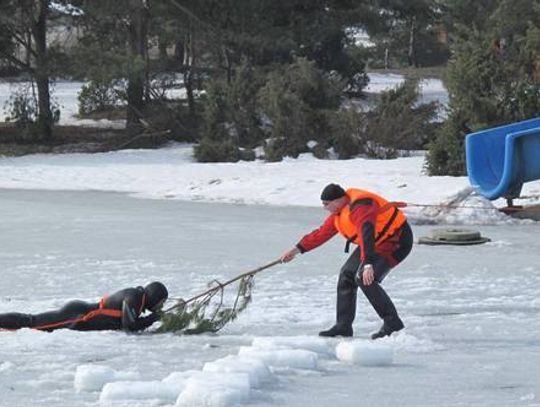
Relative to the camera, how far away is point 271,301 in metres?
11.0

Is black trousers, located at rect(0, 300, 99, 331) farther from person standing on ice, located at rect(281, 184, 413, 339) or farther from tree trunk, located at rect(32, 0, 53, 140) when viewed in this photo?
tree trunk, located at rect(32, 0, 53, 140)

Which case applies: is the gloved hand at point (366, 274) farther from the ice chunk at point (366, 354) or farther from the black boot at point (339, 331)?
the ice chunk at point (366, 354)

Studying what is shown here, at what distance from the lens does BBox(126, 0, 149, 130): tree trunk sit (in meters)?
33.6

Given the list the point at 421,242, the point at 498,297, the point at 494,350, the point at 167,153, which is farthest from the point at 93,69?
the point at 494,350

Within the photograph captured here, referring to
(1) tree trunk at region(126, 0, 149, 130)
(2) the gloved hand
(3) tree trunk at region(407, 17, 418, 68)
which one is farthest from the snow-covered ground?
(3) tree trunk at region(407, 17, 418, 68)

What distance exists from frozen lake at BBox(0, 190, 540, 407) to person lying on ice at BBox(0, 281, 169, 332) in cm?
15

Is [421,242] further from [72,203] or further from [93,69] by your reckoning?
[93,69]

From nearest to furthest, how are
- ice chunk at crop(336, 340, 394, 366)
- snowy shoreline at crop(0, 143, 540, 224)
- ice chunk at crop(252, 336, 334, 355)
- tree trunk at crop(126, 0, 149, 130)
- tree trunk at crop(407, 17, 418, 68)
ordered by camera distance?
ice chunk at crop(336, 340, 394, 366) → ice chunk at crop(252, 336, 334, 355) → snowy shoreline at crop(0, 143, 540, 224) → tree trunk at crop(126, 0, 149, 130) → tree trunk at crop(407, 17, 418, 68)

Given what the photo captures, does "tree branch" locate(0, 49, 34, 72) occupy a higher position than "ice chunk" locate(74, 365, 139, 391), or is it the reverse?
"tree branch" locate(0, 49, 34, 72)

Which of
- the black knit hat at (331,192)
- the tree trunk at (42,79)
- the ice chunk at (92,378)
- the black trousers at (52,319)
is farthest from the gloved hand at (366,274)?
the tree trunk at (42,79)

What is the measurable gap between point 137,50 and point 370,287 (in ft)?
88.5

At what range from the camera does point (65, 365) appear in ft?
25.7

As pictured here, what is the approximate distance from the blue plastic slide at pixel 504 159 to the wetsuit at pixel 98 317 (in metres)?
10.5

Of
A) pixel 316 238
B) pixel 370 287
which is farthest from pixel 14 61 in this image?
pixel 370 287
